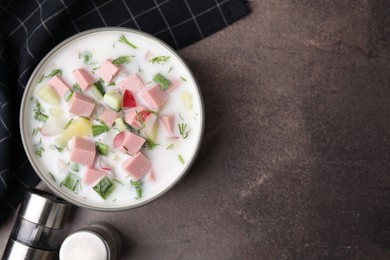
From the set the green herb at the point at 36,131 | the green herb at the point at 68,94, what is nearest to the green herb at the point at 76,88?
the green herb at the point at 68,94

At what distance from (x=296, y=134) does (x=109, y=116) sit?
1.47ft

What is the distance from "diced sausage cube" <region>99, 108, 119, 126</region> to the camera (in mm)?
1021

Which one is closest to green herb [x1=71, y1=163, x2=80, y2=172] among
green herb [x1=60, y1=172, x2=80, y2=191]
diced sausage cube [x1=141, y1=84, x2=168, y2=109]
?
green herb [x1=60, y1=172, x2=80, y2=191]

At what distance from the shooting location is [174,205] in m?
1.15

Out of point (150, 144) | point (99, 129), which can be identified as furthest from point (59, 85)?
point (150, 144)

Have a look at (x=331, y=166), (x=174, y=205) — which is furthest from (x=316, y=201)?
(x=174, y=205)

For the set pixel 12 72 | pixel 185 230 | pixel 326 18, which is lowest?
pixel 185 230

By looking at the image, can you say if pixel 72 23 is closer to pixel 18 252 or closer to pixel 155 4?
pixel 155 4

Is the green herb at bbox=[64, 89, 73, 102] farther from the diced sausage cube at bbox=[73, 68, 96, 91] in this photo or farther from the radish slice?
the radish slice

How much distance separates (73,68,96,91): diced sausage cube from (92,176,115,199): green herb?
210 mm

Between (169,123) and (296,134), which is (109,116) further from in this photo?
(296,134)

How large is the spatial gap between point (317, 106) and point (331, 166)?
0.15 metres

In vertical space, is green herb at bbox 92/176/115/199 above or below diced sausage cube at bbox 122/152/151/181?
below

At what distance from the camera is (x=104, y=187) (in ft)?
3.41
